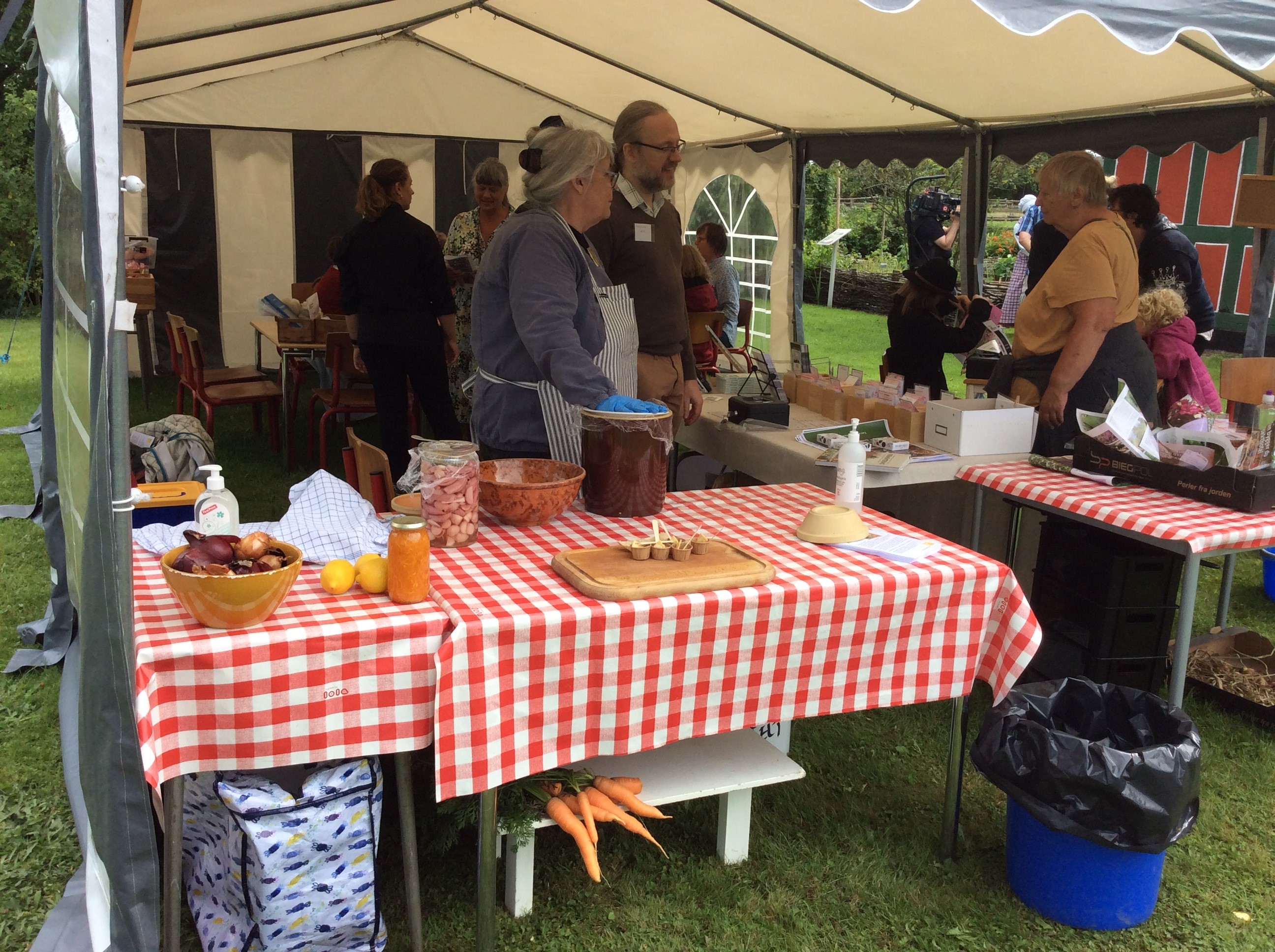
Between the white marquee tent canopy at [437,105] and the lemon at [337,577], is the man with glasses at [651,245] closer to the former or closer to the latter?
the white marquee tent canopy at [437,105]

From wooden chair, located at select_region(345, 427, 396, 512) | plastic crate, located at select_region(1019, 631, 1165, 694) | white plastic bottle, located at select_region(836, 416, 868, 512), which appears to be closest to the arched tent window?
plastic crate, located at select_region(1019, 631, 1165, 694)

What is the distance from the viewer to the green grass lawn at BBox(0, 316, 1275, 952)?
2268 mm

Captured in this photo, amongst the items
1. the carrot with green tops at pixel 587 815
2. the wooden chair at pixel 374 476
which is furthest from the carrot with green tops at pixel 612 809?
the wooden chair at pixel 374 476

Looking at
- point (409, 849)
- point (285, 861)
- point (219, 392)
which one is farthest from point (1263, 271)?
point (219, 392)

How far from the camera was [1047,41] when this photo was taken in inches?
185

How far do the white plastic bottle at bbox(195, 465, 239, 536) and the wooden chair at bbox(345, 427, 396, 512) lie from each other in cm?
54

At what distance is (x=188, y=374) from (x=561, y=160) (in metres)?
4.28

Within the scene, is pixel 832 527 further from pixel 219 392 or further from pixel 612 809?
pixel 219 392

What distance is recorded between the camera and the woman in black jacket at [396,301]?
466 centimetres

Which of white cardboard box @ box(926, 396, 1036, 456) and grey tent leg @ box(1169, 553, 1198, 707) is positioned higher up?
white cardboard box @ box(926, 396, 1036, 456)

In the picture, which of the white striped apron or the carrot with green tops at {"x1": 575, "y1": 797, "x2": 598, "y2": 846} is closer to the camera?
the carrot with green tops at {"x1": 575, "y1": 797, "x2": 598, "y2": 846}

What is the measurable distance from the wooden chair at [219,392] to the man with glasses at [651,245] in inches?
125

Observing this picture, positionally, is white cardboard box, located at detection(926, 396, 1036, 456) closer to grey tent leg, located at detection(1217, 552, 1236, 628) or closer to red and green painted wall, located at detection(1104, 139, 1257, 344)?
grey tent leg, located at detection(1217, 552, 1236, 628)

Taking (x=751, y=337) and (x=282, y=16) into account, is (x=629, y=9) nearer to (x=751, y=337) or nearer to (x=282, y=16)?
(x=282, y=16)
